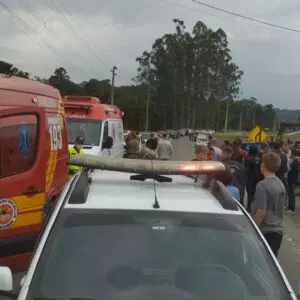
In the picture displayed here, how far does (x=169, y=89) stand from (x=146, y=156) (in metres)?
98.2

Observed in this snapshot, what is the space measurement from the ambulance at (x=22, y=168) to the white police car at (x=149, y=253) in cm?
277

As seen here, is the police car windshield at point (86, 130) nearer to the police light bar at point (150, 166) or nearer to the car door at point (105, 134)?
the car door at point (105, 134)

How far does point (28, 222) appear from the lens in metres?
6.68

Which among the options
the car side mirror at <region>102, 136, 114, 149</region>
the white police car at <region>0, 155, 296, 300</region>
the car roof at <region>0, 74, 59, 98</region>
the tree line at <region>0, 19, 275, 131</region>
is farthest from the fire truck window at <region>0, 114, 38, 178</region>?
the tree line at <region>0, 19, 275, 131</region>

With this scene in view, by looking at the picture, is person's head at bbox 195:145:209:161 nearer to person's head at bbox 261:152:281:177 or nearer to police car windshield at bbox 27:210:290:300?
person's head at bbox 261:152:281:177

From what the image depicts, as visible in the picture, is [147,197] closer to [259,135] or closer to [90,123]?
[90,123]

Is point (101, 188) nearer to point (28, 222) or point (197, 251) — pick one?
point (197, 251)

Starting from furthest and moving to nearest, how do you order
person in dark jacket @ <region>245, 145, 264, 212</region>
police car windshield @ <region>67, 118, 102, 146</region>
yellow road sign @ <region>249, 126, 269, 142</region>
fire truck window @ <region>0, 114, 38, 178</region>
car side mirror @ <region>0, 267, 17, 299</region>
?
yellow road sign @ <region>249, 126, 269, 142</region> < police car windshield @ <region>67, 118, 102, 146</region> < person in dark jacket @ <region>245, 145, 264, 212</region> < fire truck window @ <region>0, 114, 38, 178</region> < car side mirror @ <region>0, 267, 17, 299</region>

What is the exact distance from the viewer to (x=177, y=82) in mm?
110938

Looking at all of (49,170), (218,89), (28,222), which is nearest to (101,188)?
(28,222)

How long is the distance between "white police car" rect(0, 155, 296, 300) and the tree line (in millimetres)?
87226

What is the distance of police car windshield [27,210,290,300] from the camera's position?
3.27m

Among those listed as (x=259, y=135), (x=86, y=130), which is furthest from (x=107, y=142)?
(x=259, y=135)

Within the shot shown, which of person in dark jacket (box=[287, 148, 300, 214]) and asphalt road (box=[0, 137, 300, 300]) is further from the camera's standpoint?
person in dark jacket (box=[287, 148, 300, 214])
